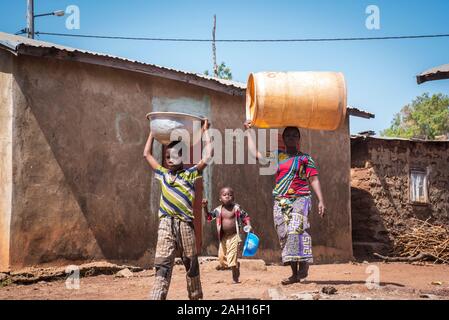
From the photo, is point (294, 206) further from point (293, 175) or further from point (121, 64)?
point (121, 64)

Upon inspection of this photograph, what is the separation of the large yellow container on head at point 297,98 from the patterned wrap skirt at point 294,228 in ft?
2.83

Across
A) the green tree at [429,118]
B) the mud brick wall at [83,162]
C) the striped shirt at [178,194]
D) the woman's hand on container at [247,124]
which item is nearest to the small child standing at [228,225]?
the woman's hand on container at [247,124]

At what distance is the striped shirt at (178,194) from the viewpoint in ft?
16.3

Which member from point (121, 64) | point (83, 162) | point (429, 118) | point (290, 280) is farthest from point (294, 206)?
point (429, 118)

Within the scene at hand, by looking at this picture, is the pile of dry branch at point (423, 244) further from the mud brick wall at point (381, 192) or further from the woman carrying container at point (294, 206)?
the woman carrying container at point (294, 206)

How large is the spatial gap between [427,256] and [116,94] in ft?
25.2

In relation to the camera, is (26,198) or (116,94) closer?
(26,198)

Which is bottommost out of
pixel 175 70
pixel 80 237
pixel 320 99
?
pixel 80 237

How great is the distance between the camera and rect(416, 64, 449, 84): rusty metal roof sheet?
10000 mm

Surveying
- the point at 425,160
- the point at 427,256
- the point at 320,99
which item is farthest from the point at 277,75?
the point at 425,160

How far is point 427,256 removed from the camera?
12.8 m

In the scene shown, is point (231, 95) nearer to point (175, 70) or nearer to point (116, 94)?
point (175, 70)

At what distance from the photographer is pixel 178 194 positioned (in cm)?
501

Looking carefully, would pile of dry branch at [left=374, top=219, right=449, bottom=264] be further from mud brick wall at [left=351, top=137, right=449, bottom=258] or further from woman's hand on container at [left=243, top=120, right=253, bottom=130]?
woman's hand on container at [left=243, top=120, right=253, bottom=130]
